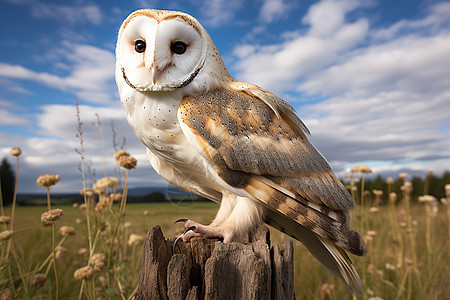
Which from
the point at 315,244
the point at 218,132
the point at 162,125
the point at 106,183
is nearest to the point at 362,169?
the point at 315,244

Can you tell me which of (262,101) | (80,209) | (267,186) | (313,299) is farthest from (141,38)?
(313,299)

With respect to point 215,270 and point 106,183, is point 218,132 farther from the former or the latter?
point 106,183

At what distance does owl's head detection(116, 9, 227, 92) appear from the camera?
179 cm

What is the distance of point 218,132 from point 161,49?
0.56 meters

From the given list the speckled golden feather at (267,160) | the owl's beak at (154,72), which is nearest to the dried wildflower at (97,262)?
the speckled golden feather at (267,160)

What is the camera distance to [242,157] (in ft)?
5.84

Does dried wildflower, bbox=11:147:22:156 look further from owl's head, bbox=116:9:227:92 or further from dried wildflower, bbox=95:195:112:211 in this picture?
owl's head, bbox=116:9:227:92

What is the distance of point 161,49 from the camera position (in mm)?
1795

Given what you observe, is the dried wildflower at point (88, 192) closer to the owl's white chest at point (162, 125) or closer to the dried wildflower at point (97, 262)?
the dried wildflower at point (97, 262)

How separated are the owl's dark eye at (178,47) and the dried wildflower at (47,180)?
1.20 metres

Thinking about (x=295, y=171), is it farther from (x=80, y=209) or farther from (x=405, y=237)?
(x=405, y=237)

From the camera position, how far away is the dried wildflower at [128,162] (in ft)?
7.65

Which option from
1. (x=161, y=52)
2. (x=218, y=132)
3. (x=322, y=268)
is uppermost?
(x=161, y=52)

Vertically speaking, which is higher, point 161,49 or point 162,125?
point 161,49
